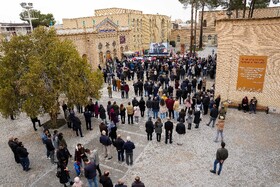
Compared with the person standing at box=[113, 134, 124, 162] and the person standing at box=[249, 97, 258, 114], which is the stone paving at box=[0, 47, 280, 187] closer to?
the person standing at box=[113, 134, 124, 162]

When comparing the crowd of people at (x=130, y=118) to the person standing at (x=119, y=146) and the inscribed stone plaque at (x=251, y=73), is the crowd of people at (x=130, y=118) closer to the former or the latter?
the person standing at (x=119, y=146)

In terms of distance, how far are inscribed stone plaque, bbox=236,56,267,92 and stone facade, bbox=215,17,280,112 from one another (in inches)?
Answer: 8.1

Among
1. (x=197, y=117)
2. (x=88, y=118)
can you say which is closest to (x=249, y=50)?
(x=197, y=117)

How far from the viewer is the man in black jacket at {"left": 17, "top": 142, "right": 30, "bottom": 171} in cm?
850

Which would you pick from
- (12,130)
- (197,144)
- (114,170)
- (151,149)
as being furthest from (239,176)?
(12,130)

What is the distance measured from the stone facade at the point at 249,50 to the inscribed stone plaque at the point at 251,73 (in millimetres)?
207

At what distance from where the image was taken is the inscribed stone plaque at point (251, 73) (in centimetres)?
1303

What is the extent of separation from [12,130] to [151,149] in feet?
27.7

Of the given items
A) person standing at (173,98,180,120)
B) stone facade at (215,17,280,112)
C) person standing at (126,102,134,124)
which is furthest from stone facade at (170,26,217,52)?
person standing at (126,102,134,124)

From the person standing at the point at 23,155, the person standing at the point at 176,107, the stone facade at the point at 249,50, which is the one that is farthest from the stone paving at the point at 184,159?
the stone facade at the point at 249,50

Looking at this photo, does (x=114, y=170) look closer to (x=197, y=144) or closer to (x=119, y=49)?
(x=197, y=144)

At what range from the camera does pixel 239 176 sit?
8.06m

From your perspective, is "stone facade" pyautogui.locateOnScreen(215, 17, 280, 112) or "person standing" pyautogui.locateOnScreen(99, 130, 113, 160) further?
"stone facade" pyautogui.locateOnScreen(215, 17, 280, 112)

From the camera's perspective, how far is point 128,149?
851cm
